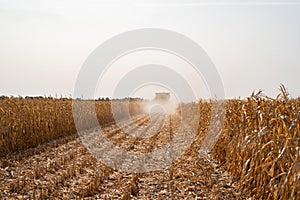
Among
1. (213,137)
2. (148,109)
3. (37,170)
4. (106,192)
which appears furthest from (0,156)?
(148,109)

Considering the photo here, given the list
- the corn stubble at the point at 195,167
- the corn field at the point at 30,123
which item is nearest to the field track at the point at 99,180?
the corn stubble at the point at 195,167

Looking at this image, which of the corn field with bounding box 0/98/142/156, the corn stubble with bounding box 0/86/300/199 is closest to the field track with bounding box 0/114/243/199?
the corn stubble with bounding box 0/86/300/199

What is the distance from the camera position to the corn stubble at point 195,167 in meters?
5.21

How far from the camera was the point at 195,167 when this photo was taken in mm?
8664

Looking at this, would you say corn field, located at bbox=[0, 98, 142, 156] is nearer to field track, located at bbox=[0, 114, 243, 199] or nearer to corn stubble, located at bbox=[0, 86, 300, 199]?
corn stubble, located at bbox=[0, 86, 300, 199]

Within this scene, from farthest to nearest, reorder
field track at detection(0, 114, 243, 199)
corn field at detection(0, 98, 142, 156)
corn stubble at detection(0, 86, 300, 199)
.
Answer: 1. corn field at detection(0, 98, 142, 156)
2. field track at detection(0, 114, 243, 199)
3. corn stubble at detection(0, 86, 300, 199)

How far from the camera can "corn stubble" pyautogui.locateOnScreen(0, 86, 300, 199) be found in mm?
5215

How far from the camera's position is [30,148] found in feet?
38.9

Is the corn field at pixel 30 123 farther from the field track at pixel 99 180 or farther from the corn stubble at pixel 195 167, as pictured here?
the field track at pixel 99 180

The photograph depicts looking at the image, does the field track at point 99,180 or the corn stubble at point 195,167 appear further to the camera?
the field track at point 99,180

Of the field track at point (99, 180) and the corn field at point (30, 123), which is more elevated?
the corn field at point (30, 123)

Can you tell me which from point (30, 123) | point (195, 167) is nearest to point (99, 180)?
point (195, 167)

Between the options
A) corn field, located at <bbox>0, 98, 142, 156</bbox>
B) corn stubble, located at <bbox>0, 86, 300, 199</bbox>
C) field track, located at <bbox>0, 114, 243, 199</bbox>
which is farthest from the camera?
corn field, located at <bbox>0, 98, 142, 156</bbox>

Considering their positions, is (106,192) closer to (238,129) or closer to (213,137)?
(238,129)
